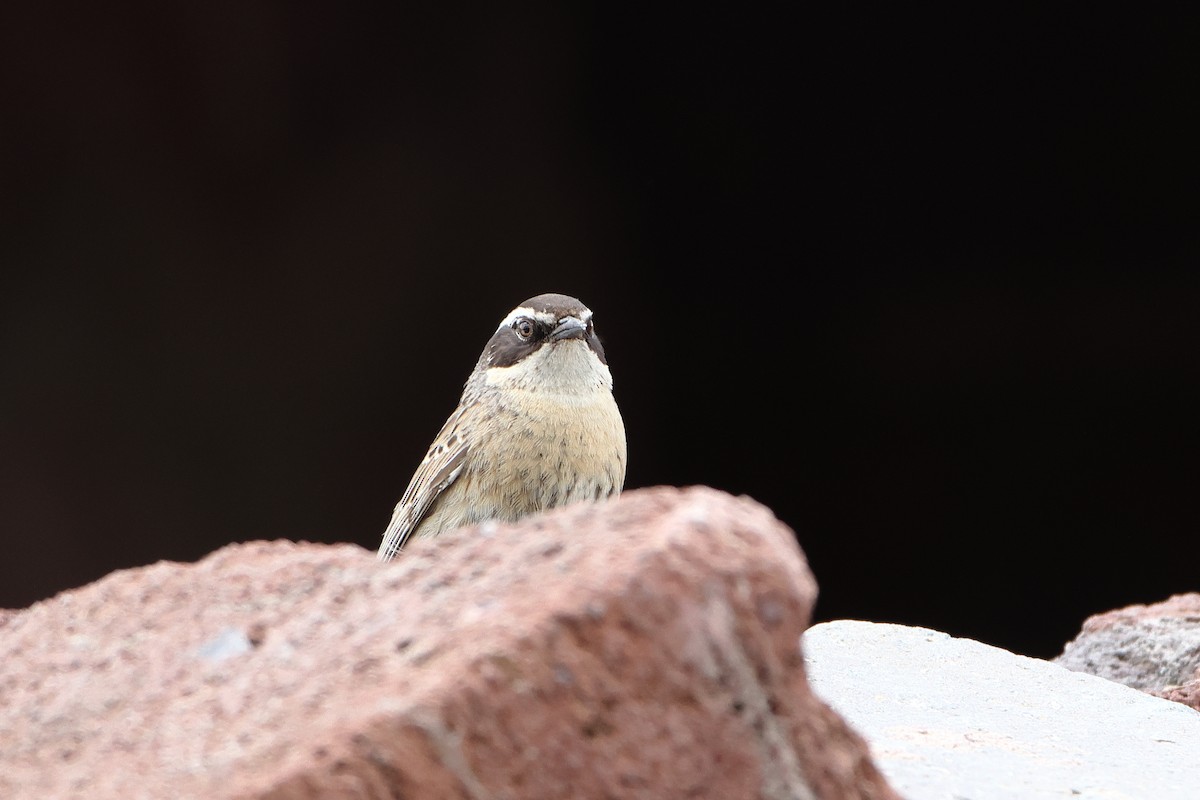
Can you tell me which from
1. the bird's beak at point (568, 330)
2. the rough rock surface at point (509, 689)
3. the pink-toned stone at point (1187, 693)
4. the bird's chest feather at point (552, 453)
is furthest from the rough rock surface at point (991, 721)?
the bird's beak at point (568, 330)

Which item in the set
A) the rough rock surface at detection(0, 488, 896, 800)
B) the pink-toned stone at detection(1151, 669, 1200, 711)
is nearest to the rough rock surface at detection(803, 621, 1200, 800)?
the pink-toned stone at detection(1151, 669, 1200, 711)

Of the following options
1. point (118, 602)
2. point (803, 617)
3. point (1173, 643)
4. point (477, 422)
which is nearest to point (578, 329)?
point (477, 422)

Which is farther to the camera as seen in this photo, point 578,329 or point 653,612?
point 578,329

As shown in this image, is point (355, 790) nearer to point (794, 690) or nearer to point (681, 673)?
point (681, 673)

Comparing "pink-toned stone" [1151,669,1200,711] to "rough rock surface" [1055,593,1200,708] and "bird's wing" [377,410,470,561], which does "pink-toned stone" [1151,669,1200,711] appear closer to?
"rough rock surface" [1055,593,1200,708]

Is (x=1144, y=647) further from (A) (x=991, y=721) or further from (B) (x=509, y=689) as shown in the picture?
(B) (x=509, y=689)

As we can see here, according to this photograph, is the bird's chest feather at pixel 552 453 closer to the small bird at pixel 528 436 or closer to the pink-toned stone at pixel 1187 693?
the small bird at pixel 528 436

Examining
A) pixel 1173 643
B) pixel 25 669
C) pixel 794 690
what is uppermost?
pixel 794 690

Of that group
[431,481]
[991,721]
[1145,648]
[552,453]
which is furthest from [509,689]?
[1145,648]
